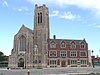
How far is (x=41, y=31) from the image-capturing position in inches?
3487

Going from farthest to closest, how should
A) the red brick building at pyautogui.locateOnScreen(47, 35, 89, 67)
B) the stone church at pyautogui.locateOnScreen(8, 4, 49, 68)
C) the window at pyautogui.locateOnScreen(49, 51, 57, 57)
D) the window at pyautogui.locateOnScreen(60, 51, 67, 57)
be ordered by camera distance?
the window at pyautogui.locateOnScreen(60, 51, 67, 57) → the window at pyautogui.locateOnScreen(49, 51, 57, 57) → the red brick building at pyautogui.locateOnScreen(47, 35, 89, 67) → the stone church at pyautogui.locateOnScreen(8, 4, 49, 68)

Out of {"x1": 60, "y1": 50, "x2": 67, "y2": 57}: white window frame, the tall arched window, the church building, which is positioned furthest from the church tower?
{"x1": 60, "y1": 50, "x2": 67, "y2": 57}: white window frame

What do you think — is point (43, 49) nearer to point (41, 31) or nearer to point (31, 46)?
point (31, 46)

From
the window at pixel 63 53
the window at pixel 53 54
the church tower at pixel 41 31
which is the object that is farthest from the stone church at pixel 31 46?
the window at pixel 63 53

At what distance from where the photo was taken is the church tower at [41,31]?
8588 centimetres

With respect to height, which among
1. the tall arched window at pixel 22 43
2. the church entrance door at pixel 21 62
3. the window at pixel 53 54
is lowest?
the church entrance door at pixel 21 62

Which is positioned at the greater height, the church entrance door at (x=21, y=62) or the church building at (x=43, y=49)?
the church building at (x=43, y=49)

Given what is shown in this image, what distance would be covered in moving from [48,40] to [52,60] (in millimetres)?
8029

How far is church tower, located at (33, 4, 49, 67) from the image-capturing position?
282 ft

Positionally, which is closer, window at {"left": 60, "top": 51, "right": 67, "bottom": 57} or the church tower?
the church tower

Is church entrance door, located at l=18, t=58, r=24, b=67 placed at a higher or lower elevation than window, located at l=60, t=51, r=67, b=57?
lower

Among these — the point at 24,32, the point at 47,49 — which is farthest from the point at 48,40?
the point at 24,32

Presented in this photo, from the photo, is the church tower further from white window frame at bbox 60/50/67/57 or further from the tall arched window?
white window frame at bbox 60/50/67/57

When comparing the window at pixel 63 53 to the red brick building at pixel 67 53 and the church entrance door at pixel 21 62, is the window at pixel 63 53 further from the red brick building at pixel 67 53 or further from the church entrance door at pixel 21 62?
the church entrance door at pixel 21 62
